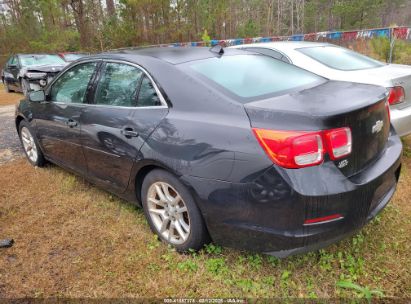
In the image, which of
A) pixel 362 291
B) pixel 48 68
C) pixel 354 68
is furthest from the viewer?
pixel 48 68

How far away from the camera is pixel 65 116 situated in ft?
11.4

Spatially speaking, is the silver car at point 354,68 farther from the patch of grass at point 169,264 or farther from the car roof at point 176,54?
the car roof at point 176,54

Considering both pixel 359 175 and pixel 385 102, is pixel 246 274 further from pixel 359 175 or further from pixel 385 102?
pixel 385 102

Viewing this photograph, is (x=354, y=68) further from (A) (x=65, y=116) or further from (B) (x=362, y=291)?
(A) (x=65, y=116)

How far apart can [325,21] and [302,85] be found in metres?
40.1

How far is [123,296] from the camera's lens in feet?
7.43

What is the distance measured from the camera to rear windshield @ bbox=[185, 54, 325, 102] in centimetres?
242

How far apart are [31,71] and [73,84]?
7.63 meters

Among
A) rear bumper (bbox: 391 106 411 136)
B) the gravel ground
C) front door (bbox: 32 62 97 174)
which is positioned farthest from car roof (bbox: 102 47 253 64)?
the gravel ground

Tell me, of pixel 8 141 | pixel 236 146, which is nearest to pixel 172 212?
pixel 236 146

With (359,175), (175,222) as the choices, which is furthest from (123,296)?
(359,175)

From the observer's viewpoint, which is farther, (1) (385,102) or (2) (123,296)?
(1) (385,102)

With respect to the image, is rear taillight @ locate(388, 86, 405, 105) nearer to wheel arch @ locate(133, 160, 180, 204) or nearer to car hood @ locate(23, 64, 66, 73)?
wheel arch @ locate(133, 160, 180, 204)

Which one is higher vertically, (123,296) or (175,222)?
(175,222)
